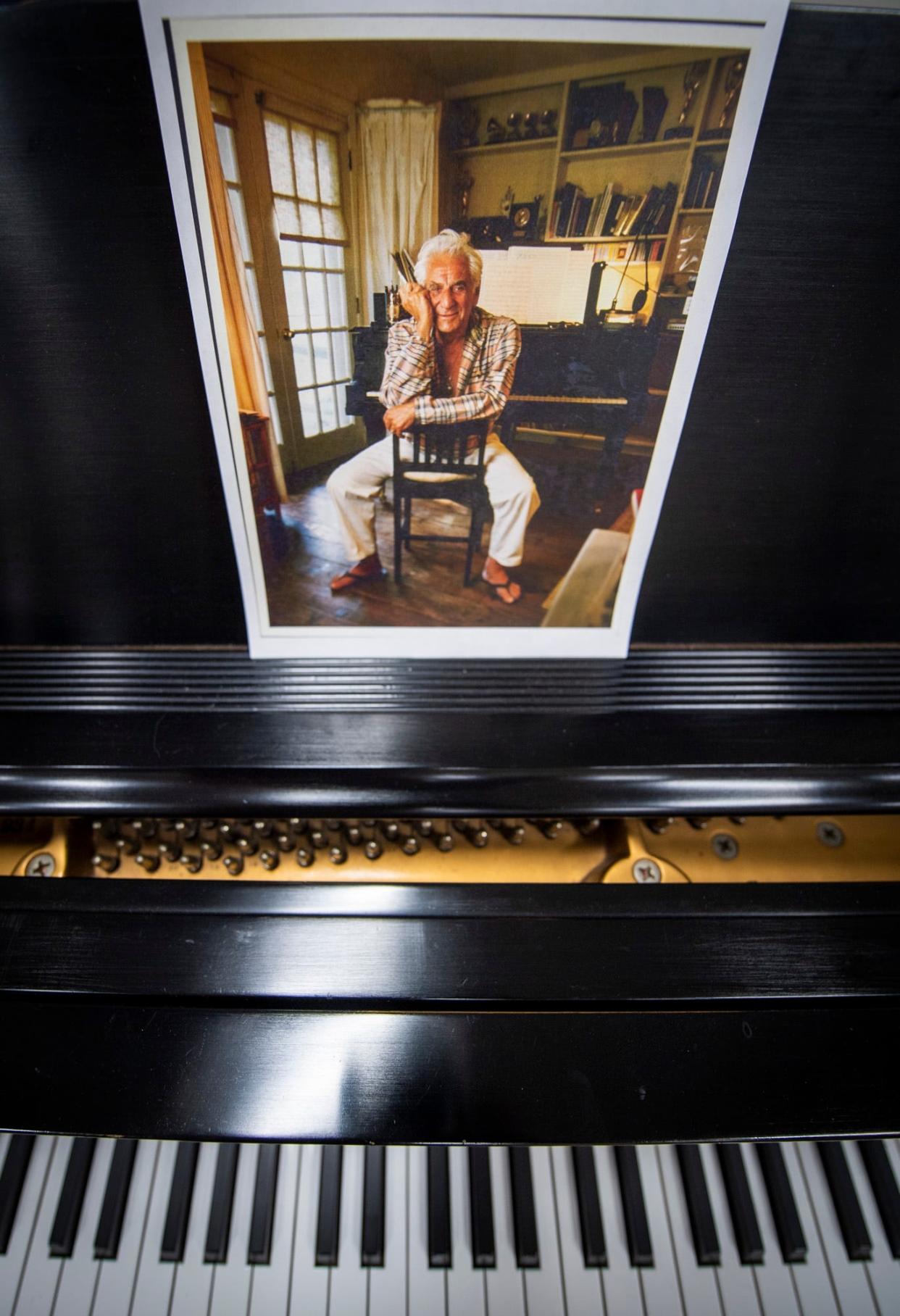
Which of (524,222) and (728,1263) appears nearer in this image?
(524,222)

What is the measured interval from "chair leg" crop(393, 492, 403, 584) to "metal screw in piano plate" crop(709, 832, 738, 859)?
0.52 metres

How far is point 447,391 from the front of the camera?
0.72m

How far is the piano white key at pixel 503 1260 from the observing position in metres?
0.77

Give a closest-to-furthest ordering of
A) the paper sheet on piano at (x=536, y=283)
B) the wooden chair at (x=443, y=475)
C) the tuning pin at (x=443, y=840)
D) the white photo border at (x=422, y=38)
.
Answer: the white photo border at (x=422, y=38)
the paper sheet on piano at (x=536, y=283)
the wooden chair at (x=443, y=475)
the tuning pin at (x=443, y=840)

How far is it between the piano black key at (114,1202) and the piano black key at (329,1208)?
0.73ft

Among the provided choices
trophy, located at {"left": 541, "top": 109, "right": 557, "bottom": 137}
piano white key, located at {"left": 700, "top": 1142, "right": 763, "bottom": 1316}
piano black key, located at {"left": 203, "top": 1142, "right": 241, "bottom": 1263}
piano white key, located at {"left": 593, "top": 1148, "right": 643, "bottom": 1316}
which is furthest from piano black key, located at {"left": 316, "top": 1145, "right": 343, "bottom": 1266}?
trophy, located at {"left": 541, "top": 109, "right": 557, "bottom": 137}

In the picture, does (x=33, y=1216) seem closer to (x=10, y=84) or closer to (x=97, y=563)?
(x=97, y=563)

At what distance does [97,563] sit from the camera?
836mm

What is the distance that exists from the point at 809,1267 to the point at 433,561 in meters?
0.93

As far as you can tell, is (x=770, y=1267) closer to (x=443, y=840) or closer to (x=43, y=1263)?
(x=443, y=840)

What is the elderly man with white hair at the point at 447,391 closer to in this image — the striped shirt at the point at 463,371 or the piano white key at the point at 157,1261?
the striped shirt at the point at 463,371

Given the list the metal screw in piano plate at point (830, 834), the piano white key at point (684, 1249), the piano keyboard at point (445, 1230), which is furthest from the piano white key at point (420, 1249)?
the metal screw in piano plate at point (830, 834)

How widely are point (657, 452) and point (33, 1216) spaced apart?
112 cm

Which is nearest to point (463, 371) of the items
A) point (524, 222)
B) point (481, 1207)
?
point (524, 222)
